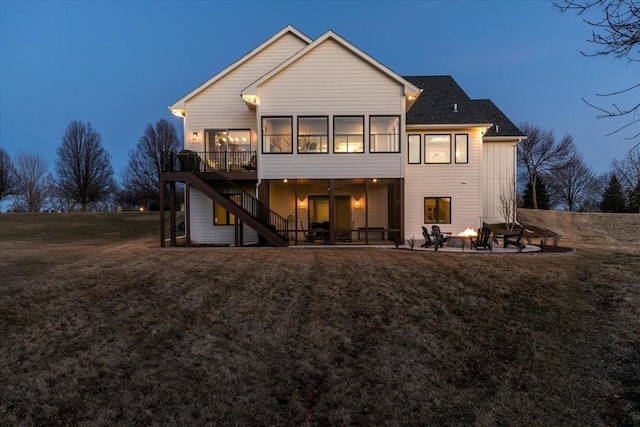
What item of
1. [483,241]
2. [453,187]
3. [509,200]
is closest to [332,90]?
[453,187]

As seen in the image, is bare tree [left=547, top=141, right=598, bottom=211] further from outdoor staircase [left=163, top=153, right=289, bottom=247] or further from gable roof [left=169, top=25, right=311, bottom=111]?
outdoor staircase [left=163, top=153, right=289, bottom=247]

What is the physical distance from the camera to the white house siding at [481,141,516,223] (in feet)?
63.1

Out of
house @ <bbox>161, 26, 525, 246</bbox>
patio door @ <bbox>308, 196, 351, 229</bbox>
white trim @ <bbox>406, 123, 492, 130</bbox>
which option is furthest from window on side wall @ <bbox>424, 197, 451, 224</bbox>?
patio door @ <bbox>308, 196, 351, 229</bbox>

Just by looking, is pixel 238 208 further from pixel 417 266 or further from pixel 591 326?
pixel 591 326

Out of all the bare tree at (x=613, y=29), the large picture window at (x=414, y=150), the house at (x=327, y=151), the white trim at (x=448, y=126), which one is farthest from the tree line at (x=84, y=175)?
the bare tree at (x=613, y=29)

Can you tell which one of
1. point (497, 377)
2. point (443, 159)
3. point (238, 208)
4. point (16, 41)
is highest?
point (16, 41)

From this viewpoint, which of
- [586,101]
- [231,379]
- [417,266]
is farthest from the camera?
[417,266]

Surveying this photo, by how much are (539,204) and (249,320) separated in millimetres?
44432

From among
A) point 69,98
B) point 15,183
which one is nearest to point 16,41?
point 69,98

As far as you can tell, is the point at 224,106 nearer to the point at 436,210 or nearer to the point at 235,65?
the point at 235,65

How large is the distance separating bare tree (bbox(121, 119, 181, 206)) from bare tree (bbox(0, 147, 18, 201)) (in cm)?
1226

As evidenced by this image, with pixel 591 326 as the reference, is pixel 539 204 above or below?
above

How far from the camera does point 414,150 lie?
17.5 metres

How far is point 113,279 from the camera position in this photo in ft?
28.7
